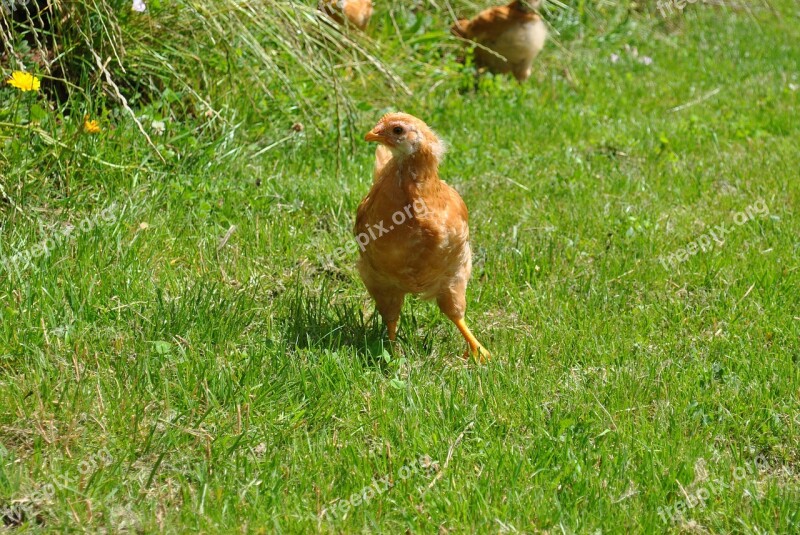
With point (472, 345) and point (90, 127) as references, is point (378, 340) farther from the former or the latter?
point (90, 127)

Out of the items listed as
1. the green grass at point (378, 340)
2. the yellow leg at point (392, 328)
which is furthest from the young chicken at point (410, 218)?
the green grass at point (378, 340)

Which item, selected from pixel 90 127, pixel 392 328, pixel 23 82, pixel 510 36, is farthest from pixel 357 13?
pixel 392 328

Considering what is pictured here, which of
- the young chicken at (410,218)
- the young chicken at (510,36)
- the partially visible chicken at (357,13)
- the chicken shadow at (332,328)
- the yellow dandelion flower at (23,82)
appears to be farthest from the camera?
the young chicken at (510,36)

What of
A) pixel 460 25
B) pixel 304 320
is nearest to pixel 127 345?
pixel 304 320

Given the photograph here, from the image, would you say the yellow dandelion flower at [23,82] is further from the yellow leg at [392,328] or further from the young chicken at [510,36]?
the young chicken at [510,36]

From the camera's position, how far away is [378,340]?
4266 millimetres

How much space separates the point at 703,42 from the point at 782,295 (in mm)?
5892

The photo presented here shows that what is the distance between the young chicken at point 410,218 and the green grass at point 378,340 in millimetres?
405

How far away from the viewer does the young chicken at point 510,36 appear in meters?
7.90

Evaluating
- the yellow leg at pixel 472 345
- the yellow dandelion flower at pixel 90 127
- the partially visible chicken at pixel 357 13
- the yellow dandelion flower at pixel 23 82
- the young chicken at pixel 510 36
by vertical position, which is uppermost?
the yellow dandelion flower at pixel 23 82

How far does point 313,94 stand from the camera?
6.58 metres

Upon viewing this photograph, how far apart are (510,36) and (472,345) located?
14.1 ft

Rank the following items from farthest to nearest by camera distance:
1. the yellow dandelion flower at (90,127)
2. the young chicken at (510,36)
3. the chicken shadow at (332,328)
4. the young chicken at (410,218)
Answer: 1. the young chicken at (510,36)
2. the yellow dandelion flower at (90,127)
3. the chicken shadow at (332,328)
4. the young chicken at (410,218)

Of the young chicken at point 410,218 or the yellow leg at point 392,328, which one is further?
the yellow leg at point 392,328
